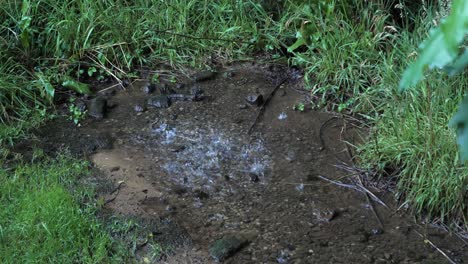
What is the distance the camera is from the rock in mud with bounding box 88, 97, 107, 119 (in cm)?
438

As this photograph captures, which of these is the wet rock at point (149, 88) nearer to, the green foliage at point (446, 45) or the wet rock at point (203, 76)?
the wet rock at point (203, 76)

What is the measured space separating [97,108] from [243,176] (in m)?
1.25

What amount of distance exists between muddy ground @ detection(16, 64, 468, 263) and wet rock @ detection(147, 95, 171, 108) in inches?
1.7

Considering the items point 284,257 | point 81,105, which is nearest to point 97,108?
point 81,105

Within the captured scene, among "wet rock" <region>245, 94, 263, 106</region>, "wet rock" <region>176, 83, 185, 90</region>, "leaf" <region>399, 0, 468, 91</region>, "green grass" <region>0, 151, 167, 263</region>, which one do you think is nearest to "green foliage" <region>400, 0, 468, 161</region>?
"leaf" <region>399, 0, 468, 91</region>

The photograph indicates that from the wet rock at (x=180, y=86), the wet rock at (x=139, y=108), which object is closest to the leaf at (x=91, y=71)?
the wet rock at (x=139, y=108)

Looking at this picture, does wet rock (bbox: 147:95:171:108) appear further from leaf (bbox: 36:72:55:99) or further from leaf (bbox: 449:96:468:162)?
leaf (bbox: 449:96:468:162)

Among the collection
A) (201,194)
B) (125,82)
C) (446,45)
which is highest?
(446,45)

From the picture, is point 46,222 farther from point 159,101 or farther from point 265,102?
point 265,102

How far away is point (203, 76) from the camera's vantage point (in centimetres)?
481

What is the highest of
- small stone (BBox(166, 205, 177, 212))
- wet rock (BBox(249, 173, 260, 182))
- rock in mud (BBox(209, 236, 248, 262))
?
rock in mud (BBox(209, 236, 248, 262))

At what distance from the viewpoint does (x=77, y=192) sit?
11.6ft

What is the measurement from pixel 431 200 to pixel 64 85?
2.64 meters

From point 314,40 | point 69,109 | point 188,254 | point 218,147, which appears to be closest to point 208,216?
point 188,254
